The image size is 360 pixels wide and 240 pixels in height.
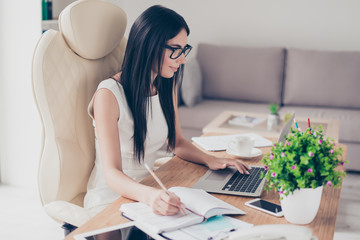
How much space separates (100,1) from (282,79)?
264 centimetres

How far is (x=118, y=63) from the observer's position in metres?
1.61

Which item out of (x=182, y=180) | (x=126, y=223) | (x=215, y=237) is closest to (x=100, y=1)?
(x=182, y=180)

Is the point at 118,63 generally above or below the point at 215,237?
above

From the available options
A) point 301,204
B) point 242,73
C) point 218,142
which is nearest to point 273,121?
point 218,142

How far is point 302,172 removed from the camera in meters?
0.94

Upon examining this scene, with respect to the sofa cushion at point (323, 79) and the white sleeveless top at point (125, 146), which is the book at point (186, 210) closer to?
the white sleeveless top at point (125, 146)

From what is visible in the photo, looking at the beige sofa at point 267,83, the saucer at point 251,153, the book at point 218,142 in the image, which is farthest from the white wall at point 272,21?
the saucer at point 251,153

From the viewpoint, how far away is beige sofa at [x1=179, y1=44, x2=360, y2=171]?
3.50 meters

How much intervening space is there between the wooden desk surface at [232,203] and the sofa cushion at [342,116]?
211 cm

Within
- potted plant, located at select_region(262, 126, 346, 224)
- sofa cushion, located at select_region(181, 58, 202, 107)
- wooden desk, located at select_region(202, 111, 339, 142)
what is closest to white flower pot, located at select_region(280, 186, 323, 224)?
potted plant, located at select_region(262, 126, 346, 224)

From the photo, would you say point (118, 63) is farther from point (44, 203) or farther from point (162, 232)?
point (162, 232)

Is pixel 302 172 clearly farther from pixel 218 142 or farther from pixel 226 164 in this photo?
pixel 218 142

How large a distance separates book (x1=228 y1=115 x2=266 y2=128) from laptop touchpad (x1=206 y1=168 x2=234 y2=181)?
50.7 inches

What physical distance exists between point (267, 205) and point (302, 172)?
7.2 inches
